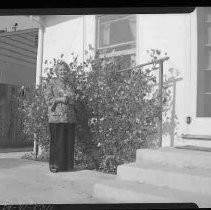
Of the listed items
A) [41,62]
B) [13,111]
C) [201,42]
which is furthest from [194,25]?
[13,111]

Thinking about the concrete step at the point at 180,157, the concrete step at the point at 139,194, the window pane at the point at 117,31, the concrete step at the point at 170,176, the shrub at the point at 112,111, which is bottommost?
the concrete step at the point at 139,194

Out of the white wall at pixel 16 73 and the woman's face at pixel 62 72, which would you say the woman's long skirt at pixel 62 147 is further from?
the white wall at pixel 16 73

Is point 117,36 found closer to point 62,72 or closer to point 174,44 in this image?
point 62,72

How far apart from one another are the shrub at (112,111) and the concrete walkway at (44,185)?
23.9 inches

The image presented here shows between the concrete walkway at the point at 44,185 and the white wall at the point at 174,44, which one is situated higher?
the white wall at the point at 174,44

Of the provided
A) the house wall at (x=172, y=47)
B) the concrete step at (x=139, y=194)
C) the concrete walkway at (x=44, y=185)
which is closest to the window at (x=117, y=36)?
the house wall at (x=172, y=47)

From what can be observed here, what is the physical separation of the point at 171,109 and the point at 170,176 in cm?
195

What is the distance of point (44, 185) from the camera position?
18.4 ft

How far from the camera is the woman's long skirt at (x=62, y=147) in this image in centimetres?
651

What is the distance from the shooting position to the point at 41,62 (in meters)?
9.47

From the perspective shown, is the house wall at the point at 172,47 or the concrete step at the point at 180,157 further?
the house wall at the point at 172,47

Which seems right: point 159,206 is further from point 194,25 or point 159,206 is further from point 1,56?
point 1,56

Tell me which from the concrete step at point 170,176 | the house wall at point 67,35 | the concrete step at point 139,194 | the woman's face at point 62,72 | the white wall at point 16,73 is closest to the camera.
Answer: the concrete step at point 139,194
